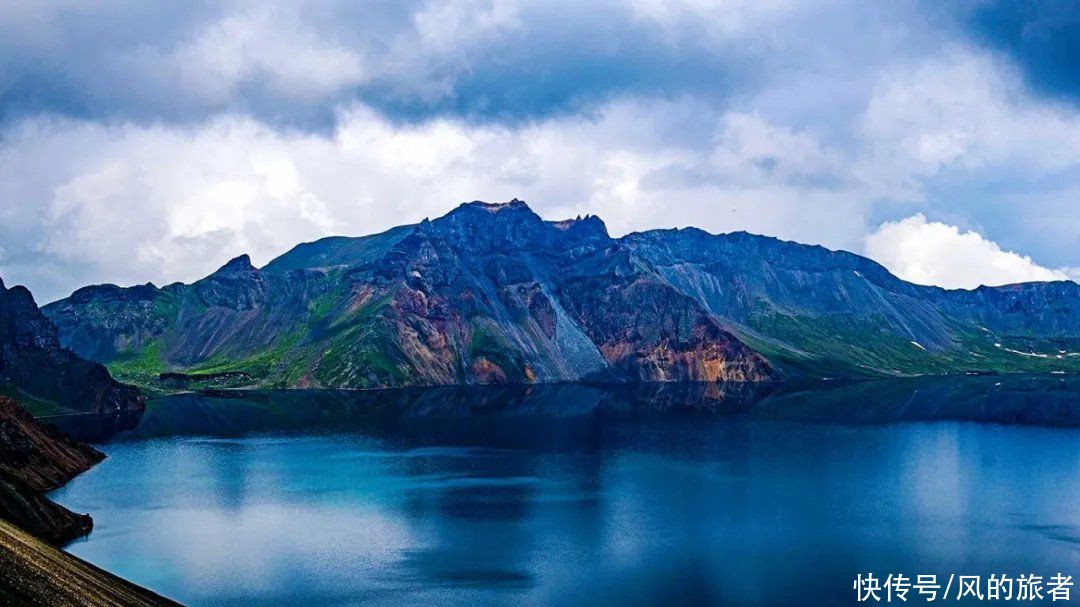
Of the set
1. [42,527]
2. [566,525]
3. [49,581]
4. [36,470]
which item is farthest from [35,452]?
[49,581]

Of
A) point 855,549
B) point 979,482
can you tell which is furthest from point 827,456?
point 855,549

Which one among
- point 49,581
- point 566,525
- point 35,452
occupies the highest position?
point 35,452

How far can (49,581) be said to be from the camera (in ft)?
227

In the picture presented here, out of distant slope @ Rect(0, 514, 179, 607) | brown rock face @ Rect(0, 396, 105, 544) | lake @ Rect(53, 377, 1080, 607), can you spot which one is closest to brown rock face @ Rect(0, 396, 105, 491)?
brown rock face @ Rect(0, 396, 105, 544)

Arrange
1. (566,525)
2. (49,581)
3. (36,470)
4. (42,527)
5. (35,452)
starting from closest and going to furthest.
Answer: (49,581) < (42,527) < (566,525) < (36,470) < (35,452)

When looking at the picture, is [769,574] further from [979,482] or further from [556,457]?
[556,457]

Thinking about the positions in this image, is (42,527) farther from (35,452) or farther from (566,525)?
(566,525)

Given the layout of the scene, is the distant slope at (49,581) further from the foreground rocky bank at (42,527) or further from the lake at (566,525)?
the lake at (566,525)

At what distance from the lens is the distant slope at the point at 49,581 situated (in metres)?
66.6

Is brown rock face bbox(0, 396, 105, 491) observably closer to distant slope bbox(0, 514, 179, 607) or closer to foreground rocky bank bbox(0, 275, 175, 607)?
foreground rocky bank bbox(0, 275, 175, 607)

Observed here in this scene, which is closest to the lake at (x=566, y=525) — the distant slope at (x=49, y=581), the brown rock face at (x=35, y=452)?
the brown rock face at (x=35, y=452)

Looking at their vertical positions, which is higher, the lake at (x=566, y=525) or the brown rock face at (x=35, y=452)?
the brown rock face at (x=35, y=452)

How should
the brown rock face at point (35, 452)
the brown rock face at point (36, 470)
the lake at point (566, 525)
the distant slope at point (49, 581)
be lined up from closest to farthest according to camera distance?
the distant slope at point (49, 581) < the lake at point (566, 525) < the brown rock face at point (36, 470) < the brown rock face at point (35, 452)

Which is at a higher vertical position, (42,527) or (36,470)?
(36,470)
